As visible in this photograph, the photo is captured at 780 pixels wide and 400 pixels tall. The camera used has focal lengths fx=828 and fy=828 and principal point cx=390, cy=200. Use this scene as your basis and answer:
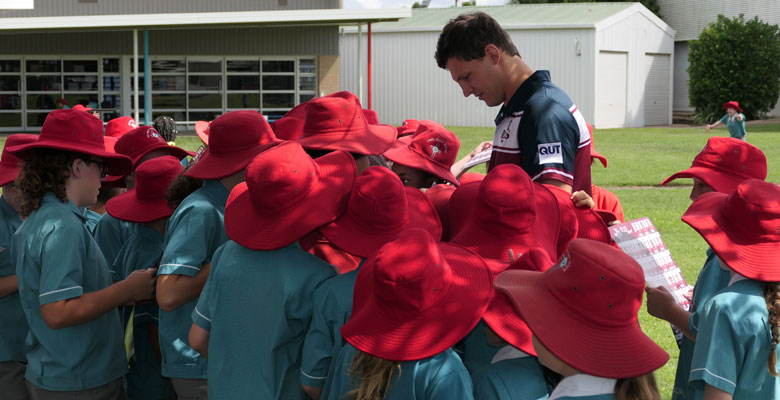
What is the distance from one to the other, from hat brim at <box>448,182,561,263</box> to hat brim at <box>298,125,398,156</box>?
1.70ft

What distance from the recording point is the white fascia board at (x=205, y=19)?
86.2 ft

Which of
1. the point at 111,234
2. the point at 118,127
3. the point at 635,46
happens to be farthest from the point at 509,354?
the point at 635,46

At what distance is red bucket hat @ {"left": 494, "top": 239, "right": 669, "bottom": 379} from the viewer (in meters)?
2.31

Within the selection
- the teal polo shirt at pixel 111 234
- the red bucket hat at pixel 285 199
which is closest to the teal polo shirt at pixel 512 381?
the red bucket hat at pixel 285 199

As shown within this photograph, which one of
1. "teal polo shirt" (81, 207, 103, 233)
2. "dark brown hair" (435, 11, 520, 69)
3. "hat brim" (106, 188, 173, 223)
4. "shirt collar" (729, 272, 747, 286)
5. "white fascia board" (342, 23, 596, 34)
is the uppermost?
"white fascia board" (342, 23, 596, 34)

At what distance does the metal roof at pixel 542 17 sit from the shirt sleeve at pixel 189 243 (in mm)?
36159

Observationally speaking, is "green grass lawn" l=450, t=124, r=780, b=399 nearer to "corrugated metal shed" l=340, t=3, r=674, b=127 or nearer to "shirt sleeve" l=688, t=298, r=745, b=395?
"shirt sleeve" l=688, t=298, r=745, b=395

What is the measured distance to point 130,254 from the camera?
4293mm

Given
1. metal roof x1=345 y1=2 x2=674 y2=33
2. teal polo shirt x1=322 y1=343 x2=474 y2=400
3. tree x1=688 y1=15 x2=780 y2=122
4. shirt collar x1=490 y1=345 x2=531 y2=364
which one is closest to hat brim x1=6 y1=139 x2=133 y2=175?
teal polo shirt x1=322 y1=343 x2=474 y2=400

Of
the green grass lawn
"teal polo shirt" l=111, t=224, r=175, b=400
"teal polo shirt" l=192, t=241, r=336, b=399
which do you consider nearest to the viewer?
"teal polo shirt" l=192, t=241, r=336, b=399

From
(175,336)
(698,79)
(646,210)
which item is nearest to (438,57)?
(175,336)

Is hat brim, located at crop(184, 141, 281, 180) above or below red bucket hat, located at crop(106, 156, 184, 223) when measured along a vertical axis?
above

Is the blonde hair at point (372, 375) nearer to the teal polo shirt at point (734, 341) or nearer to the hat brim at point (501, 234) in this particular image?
the hat brim at point (501, 234)

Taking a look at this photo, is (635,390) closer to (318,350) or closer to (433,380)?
(433,380)
